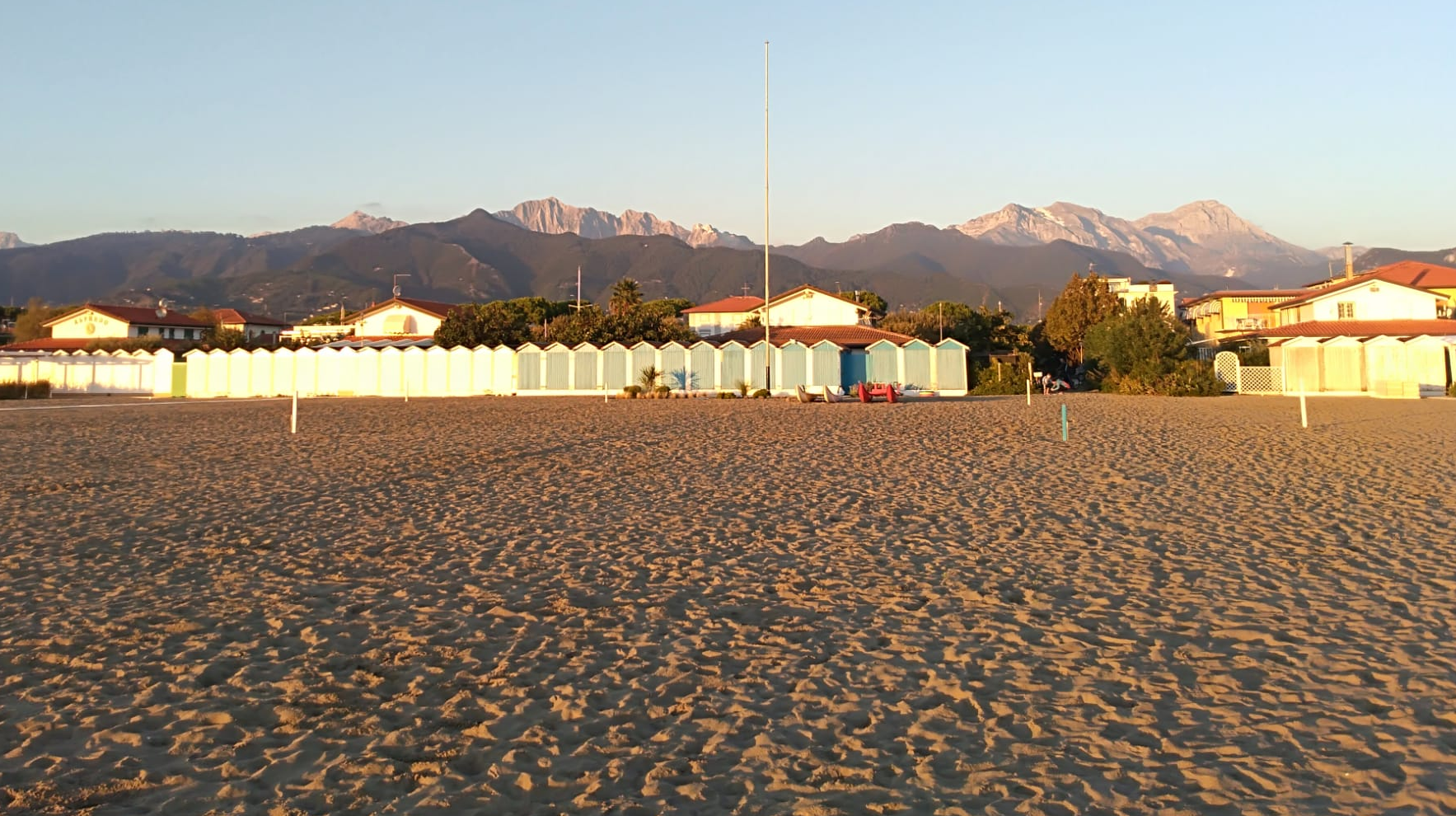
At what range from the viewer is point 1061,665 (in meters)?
5.00

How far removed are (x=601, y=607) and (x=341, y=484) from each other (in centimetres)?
722

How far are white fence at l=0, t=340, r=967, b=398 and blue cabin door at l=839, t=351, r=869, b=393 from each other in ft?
0.64

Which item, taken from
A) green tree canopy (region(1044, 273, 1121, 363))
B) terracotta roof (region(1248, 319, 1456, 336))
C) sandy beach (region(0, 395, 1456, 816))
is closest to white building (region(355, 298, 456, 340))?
green tree canopy (region(1044, 273, 1121, 363))

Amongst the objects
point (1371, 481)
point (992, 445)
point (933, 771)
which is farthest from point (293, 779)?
point (992, 445)

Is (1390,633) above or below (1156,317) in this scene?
below

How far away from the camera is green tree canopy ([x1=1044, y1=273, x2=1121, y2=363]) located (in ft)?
188

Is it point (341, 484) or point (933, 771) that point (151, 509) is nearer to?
point (341, 484)

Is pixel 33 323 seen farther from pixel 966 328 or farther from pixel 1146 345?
pixel 1146 345

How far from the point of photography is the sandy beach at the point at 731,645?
3.69m

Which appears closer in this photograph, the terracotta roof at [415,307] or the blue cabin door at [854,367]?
the blue cabin door at [854,367]

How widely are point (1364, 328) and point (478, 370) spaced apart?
45.2 m

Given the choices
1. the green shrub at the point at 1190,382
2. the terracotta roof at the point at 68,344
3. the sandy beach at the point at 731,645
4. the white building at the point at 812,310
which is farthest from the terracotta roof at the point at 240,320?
the sandy beach at the point at 731,645

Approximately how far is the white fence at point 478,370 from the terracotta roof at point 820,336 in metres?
2.38

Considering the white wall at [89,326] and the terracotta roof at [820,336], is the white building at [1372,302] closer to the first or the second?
the terracotta roof at [820,336]
